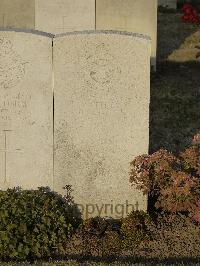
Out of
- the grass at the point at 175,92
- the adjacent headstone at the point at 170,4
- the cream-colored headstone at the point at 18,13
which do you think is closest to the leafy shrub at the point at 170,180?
the grass at the point at 175,92

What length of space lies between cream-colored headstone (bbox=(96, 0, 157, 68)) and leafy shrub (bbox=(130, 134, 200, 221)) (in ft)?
20.2

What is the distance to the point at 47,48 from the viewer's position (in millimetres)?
5996

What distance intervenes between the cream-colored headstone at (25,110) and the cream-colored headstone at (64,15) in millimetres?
5930

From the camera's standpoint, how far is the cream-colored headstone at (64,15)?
1170 centimetres

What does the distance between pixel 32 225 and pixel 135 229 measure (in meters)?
1.07

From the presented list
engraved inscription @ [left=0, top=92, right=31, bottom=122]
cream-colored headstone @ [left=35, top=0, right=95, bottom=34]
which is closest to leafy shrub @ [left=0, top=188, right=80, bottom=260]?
engraved inscription @ [left=0, top=92, right=31, bottom=122]

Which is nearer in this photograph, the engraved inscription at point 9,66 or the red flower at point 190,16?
the engraved inscription at point 9,66

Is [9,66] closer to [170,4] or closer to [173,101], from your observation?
[173,101]

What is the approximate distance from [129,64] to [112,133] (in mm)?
764

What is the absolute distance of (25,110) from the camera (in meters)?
6.18

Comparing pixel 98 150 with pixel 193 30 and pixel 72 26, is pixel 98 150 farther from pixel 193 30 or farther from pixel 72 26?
pixel 193 30

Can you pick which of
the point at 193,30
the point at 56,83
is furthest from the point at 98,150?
the point at 193,30

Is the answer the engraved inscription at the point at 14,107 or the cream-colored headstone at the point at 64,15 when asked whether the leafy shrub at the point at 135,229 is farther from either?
the cream-colored headstone at the point at 64,15

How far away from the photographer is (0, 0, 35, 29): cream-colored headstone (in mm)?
11844
